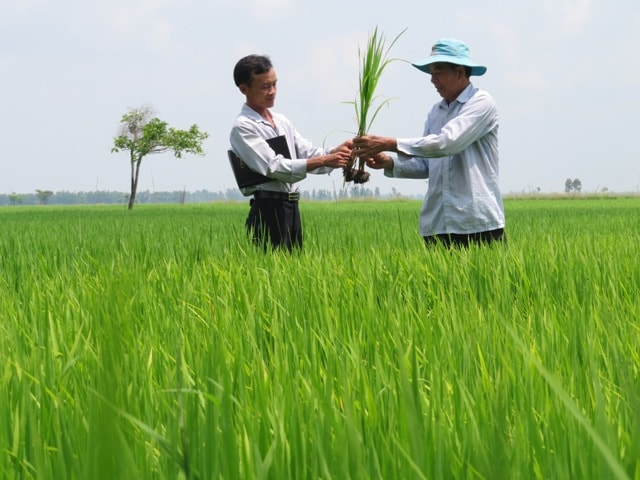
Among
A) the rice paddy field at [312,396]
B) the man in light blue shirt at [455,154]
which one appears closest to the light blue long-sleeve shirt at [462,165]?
the man in light blue shirt at [455,154]

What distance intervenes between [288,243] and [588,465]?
3.33 m

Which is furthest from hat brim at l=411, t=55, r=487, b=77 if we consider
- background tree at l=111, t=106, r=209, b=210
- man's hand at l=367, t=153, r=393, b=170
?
background tree at l=111, t=106, r=209, b=210

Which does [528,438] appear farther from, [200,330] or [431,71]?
[431,71]

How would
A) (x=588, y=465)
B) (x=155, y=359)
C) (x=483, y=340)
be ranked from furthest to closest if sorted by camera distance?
(x=483, y=340), (x=155, y=359), (x=588, y=465)

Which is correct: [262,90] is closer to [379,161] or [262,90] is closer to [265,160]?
[265,160]

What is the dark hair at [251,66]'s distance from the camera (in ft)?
12.7

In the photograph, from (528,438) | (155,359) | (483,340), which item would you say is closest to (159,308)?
(155,359)

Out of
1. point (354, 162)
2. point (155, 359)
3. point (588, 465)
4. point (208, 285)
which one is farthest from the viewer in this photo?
point (354, 162)

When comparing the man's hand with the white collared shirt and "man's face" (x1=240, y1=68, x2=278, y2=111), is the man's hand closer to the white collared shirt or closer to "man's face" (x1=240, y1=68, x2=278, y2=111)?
the white collared shirt

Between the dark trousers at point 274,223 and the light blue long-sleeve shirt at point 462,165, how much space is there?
2.18 feet

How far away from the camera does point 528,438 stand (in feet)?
3.26

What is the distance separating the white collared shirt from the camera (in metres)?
3.81

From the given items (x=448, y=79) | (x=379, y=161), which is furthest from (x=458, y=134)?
(x=379, y=161)

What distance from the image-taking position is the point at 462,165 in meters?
3.96
